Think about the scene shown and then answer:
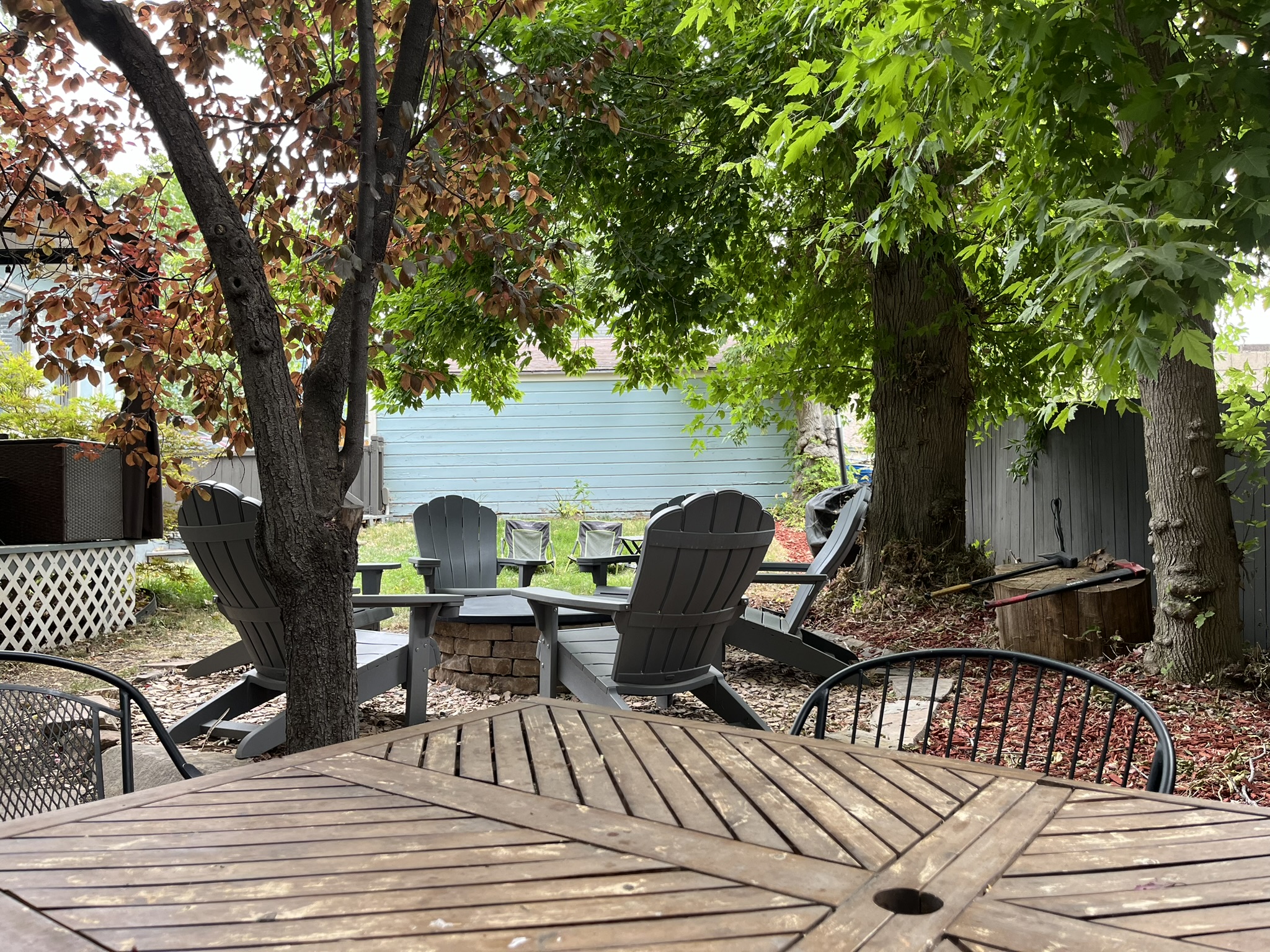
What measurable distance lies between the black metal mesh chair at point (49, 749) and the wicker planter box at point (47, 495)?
210 inches

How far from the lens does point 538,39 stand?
6.72 m

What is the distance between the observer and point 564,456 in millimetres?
17297

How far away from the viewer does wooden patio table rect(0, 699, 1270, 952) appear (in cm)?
109

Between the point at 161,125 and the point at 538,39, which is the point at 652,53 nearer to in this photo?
the point at 538,39

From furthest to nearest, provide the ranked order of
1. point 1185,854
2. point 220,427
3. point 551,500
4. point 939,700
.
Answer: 1. point 551,500
2. point 939,700
3. point 220,427
4. point 1185,854

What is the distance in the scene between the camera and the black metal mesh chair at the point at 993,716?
2.23 m

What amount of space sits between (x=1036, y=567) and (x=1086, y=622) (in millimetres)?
975

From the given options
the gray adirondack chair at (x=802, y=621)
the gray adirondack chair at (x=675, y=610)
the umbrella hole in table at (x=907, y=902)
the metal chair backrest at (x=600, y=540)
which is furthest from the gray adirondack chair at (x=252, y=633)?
the metal chair backrest at (x=600, y=540)

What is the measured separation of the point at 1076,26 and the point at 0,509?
24.3 ft

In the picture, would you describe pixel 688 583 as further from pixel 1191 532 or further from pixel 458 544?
pixel 458 544

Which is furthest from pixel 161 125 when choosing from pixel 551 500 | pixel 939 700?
pixel 551 500

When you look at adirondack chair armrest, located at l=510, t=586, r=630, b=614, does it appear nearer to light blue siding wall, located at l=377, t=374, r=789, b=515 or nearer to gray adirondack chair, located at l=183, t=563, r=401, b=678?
gray adirondack chair, located at l=183, t=563, r=401, b=678

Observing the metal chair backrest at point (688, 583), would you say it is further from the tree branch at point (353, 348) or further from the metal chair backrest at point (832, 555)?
the tree branch at point (353, 348)

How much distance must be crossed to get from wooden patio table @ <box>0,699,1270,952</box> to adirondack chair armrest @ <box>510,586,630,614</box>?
211cm
